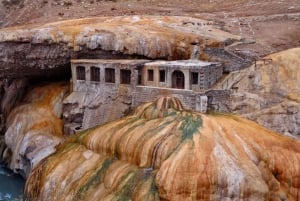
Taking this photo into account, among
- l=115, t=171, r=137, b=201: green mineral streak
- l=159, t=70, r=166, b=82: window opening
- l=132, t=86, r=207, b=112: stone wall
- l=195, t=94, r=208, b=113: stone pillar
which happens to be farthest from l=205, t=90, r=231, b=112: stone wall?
l=115, t=171, r=137, b=201: green mineral streak

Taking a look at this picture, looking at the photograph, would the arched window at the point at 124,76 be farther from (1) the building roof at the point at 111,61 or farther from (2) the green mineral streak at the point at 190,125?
(2) the green mineral streak at the point at 190,125

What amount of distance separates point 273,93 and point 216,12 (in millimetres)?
18302

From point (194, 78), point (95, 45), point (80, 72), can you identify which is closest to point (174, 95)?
point (194, 78)

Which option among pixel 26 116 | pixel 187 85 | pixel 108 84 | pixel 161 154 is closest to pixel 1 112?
pixel 26 116

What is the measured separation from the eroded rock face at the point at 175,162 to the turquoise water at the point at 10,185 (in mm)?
3787

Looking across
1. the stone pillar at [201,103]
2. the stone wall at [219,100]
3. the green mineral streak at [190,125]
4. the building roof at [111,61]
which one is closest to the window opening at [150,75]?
the building roof at [111,61]

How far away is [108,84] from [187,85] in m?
5.62

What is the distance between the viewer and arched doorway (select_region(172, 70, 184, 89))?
32656mm

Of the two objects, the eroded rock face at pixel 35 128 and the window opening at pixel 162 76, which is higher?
the window opening at pixel 162 76

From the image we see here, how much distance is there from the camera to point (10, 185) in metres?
35.9

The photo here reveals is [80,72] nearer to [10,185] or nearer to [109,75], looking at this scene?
[109,75]

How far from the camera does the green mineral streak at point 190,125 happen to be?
2684 centimetres

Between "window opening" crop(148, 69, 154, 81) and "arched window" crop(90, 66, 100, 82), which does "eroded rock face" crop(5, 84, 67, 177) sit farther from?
"window opening" crop(148, 69, 154, 81)

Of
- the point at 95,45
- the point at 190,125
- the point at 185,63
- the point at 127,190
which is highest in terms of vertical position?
the point at 95,45
